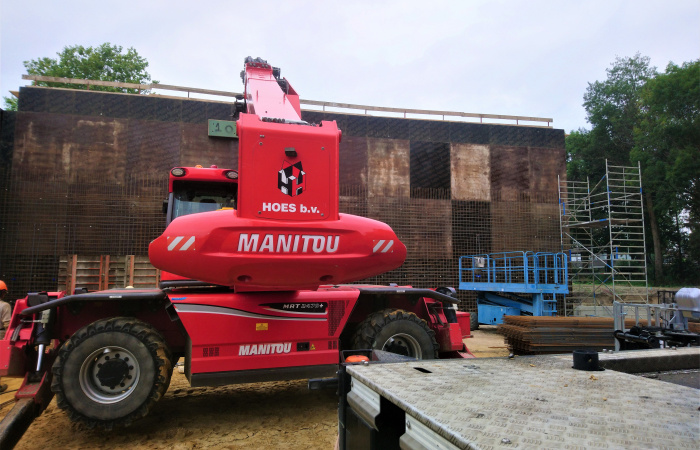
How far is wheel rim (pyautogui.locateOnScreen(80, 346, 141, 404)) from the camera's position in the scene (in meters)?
4.20

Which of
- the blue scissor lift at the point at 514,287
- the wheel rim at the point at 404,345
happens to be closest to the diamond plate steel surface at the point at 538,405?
the wheel rim at the point at 404,345

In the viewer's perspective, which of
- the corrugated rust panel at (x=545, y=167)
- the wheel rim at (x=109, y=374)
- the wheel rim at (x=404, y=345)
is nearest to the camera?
the wheel rim at (x=109, y=374)

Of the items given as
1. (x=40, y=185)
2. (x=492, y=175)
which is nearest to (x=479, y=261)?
(x=492, y=175)

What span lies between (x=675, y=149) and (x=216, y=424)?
111 ft

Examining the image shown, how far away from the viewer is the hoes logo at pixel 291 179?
11.4 feet

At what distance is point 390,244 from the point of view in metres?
3.71

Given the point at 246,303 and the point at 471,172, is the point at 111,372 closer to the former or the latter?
the point at 246,303

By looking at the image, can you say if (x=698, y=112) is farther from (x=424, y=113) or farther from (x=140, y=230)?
(x=140, y=230)

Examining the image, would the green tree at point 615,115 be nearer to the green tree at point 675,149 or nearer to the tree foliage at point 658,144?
the tree foliage at point 658,144

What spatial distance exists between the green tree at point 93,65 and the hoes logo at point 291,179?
29542 mm

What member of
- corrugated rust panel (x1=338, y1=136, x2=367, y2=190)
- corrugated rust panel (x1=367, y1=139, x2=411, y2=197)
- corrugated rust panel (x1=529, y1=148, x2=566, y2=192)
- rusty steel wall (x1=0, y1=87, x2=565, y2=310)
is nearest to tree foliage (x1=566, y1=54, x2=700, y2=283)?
corrugated rust panel (x1=529, y1=148, x2=566, y2=192)

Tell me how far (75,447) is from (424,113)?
14.8m

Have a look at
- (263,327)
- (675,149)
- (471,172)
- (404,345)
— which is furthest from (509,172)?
(675,149)

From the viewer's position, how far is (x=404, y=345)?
5.31 m
